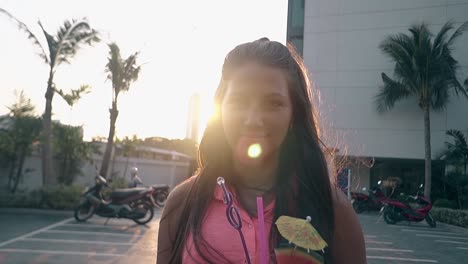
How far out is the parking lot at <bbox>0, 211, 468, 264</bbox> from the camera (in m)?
6.76

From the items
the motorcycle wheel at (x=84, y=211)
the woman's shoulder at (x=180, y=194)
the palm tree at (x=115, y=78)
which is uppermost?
the palm tree at (x=115, y=78)

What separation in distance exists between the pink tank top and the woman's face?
0.15m

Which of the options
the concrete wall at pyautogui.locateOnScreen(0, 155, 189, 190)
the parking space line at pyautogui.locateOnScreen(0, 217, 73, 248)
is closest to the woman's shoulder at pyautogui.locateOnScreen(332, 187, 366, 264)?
the parking space line at pyautogui.locateOnScreen(0, 217, 73, 248)

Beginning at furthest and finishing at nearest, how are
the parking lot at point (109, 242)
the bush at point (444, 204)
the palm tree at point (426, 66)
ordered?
1. the bush at point (444, 204)
2. the palm tree at point (426, 66)
3. the parking lot at point (109, 242)

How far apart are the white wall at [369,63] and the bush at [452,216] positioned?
4603 millimetres

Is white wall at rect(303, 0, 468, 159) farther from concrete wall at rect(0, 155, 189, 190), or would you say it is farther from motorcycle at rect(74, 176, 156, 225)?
motorcycle at rect(74, 176, 156, 225)

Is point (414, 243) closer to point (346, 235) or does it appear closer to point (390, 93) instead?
point (390, 93)

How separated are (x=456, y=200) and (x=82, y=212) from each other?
14.3 meters

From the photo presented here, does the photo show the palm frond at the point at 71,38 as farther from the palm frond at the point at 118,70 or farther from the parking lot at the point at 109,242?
the parking lot at the point at 109,242

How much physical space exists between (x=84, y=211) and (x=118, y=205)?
3.14ft

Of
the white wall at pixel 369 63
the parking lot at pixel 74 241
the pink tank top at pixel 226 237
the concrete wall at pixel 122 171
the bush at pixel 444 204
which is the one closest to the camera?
the pink tank top at pixel 226 237

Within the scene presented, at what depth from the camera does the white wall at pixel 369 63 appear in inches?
734

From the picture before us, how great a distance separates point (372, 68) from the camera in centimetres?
1950

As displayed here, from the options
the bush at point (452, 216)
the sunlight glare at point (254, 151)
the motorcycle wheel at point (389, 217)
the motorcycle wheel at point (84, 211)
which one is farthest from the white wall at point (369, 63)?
the sunlight glare at point (254, 151)
